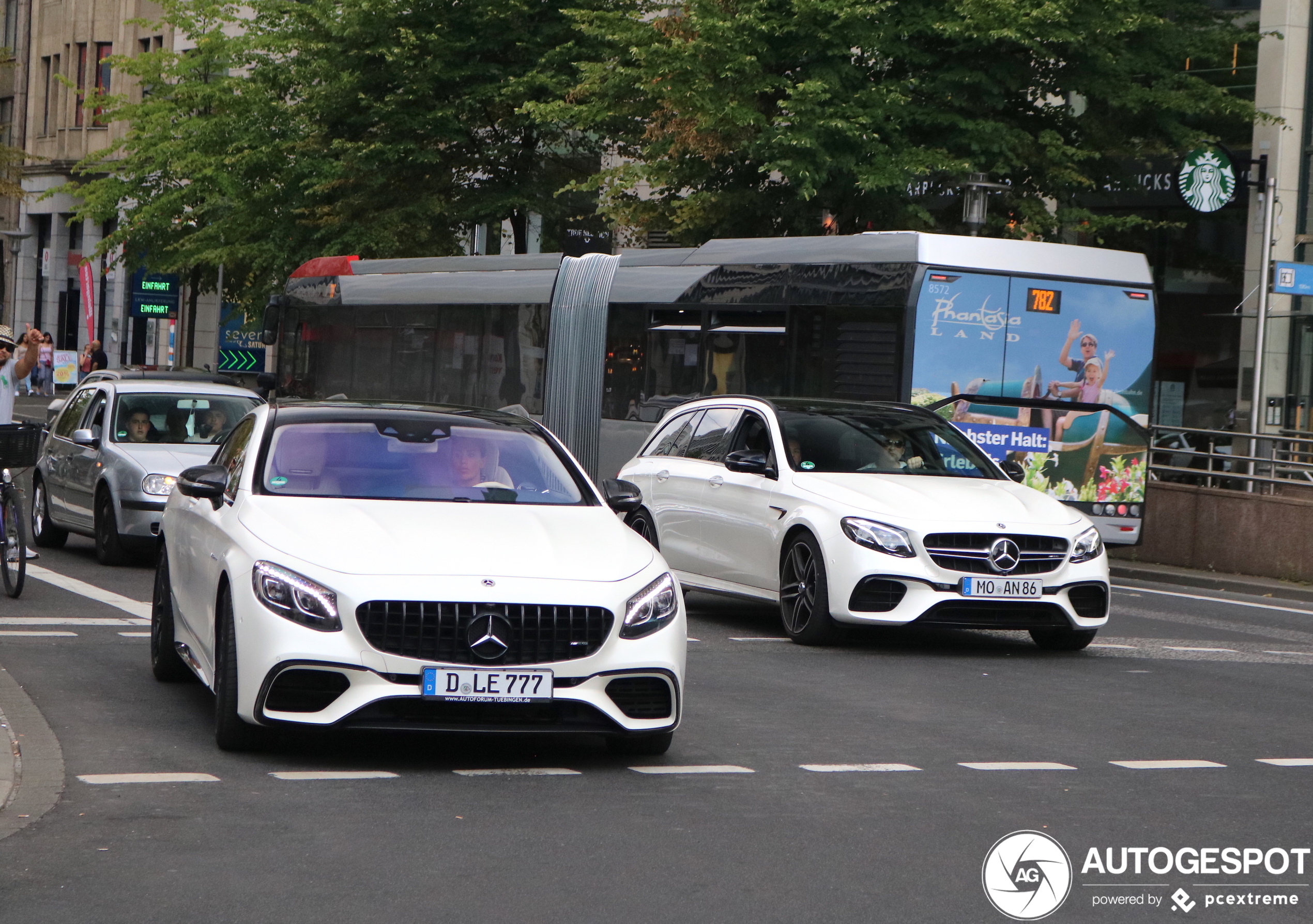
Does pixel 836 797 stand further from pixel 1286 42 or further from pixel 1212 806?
pixel 1286 42

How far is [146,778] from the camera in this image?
731 centimetres

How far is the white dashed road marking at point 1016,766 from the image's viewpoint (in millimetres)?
8094

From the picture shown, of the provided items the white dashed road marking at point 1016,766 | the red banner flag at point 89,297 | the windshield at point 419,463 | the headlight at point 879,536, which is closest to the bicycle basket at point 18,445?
the windshield at point 419,463

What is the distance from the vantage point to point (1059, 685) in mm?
10781

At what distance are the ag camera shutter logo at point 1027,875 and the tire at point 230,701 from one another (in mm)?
2905

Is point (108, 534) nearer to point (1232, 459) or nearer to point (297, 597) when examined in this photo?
point (297, 597)

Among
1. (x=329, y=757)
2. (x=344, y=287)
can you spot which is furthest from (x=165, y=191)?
(x=329, y=757)

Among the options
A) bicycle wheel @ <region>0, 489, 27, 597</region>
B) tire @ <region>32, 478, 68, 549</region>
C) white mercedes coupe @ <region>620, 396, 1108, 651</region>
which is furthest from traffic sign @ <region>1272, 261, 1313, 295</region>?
bicycle wheel @ <region>0, 489, 27, 597</region>

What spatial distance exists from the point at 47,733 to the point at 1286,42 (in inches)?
868

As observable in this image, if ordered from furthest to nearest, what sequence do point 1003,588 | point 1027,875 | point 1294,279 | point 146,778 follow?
point 1294,279 → point 1003,588 → point 146,778 → point 1027,875

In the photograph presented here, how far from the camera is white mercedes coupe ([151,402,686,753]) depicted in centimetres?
738

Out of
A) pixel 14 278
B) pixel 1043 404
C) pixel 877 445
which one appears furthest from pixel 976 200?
pixel 14 278

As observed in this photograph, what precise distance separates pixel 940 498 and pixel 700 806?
17.1 ft

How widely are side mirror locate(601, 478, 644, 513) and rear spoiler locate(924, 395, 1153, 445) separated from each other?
774cm
